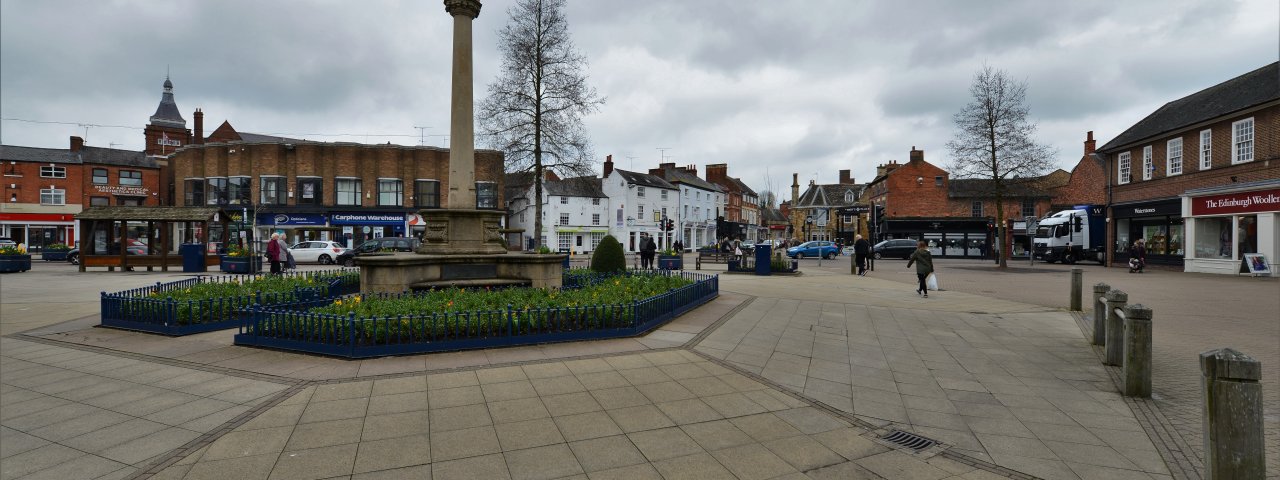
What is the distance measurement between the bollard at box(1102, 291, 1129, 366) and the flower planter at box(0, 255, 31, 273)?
1398 inches

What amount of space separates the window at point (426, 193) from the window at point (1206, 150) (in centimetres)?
4587

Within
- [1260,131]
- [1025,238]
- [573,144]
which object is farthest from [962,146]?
[1025,238]

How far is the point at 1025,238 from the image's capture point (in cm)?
4684

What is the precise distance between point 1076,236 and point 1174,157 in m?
6.78

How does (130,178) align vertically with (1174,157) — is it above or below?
above

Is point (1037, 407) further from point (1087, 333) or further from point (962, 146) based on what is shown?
point (962, 146)

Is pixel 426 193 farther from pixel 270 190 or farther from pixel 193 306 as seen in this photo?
pixel 193 306

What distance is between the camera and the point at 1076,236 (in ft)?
107

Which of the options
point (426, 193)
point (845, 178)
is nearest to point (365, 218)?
point (426, 193)

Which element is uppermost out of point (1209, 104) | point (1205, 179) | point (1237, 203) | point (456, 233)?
point (1209, 104)

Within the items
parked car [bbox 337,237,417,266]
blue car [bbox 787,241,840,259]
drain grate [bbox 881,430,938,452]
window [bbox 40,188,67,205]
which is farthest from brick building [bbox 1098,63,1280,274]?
window [bbox 40,188,67,205]

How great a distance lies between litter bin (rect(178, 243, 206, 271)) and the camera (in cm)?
2281

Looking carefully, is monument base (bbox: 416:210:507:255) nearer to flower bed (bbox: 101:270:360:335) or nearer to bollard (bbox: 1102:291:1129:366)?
flower bed (bbox: 101:270:360:335)

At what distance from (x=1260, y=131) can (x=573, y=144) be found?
1129 inches
